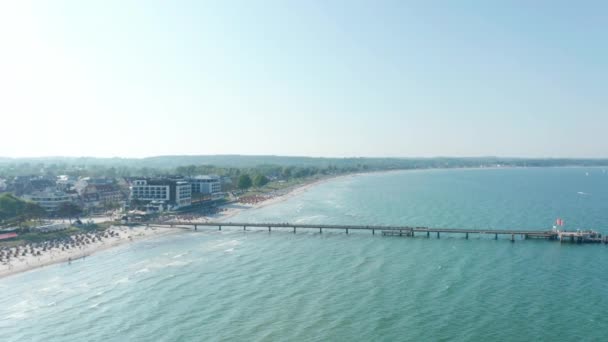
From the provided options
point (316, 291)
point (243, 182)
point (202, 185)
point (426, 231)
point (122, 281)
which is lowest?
point (122, 281)

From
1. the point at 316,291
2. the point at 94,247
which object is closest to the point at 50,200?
the point at 94,247

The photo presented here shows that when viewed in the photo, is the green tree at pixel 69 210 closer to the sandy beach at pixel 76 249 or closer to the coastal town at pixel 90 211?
the coastal town at pixel 90 211

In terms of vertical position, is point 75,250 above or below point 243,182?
below

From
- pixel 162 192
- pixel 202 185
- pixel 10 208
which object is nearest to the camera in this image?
pixel 10 208

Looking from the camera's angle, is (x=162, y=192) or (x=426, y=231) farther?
(x=162, y=192)

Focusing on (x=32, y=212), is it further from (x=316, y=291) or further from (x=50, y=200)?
(x=316, y=291)

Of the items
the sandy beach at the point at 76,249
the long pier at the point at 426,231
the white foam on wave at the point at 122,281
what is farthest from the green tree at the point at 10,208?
the white foam on wave at the point at 122,281

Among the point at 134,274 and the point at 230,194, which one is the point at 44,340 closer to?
the point at 134,274

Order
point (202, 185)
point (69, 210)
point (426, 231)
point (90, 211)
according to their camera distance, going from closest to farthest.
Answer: point (426, 231)
point (69, 210)
point (90, 211)
point (202, 185)
